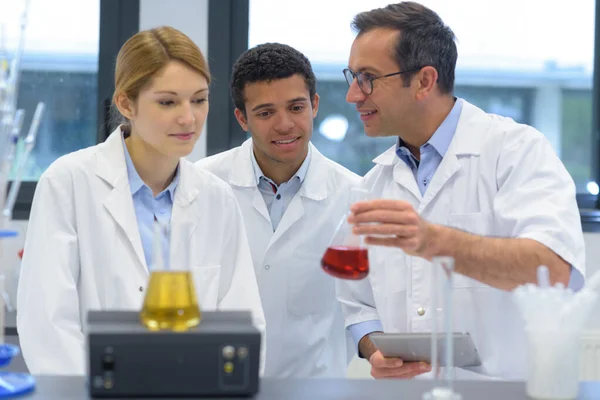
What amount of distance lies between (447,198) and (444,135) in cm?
21

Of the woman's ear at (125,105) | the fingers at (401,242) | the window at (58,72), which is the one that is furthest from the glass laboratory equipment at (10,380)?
the window at (58,72)

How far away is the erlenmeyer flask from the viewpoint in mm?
1652

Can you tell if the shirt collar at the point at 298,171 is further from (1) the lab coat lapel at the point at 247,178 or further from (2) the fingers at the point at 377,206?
(2) the fingers at the point at 377,206

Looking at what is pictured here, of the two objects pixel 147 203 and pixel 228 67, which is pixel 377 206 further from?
pixel 228 67

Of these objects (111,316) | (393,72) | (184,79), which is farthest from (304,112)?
(111,316)

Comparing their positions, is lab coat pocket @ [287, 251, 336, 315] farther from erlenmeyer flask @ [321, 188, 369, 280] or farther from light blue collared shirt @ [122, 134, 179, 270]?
erlenmeyer flask @ [321, 188, 369, 280]

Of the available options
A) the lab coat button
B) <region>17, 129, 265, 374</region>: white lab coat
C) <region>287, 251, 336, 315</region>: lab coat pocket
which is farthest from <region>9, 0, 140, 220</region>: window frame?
the lab coat button

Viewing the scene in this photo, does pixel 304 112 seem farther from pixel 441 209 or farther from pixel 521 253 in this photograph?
pixel 521 253

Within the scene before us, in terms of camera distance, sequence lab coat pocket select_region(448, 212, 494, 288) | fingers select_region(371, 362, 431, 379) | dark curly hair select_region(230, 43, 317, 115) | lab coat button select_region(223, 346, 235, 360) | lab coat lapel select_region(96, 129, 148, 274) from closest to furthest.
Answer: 1. lab coat button select_region(223, 346, 235, 360)
2. fingers select_region(371, 362, 431, 379)
3. lab coat lapel select_region(96, 129, 148, 274)
4. lab coat pocket select_region(448, 212, 494, 288)
5. dark curly hair select_region(230, 43, 317, 115)

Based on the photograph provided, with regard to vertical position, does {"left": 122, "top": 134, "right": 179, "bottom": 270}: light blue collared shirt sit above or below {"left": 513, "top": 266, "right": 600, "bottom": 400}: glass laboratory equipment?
above

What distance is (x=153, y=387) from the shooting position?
1.36 metres

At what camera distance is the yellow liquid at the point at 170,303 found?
4.58ft

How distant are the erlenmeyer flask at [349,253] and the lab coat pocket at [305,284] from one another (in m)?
0.99

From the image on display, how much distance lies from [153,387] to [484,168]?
1292mm
